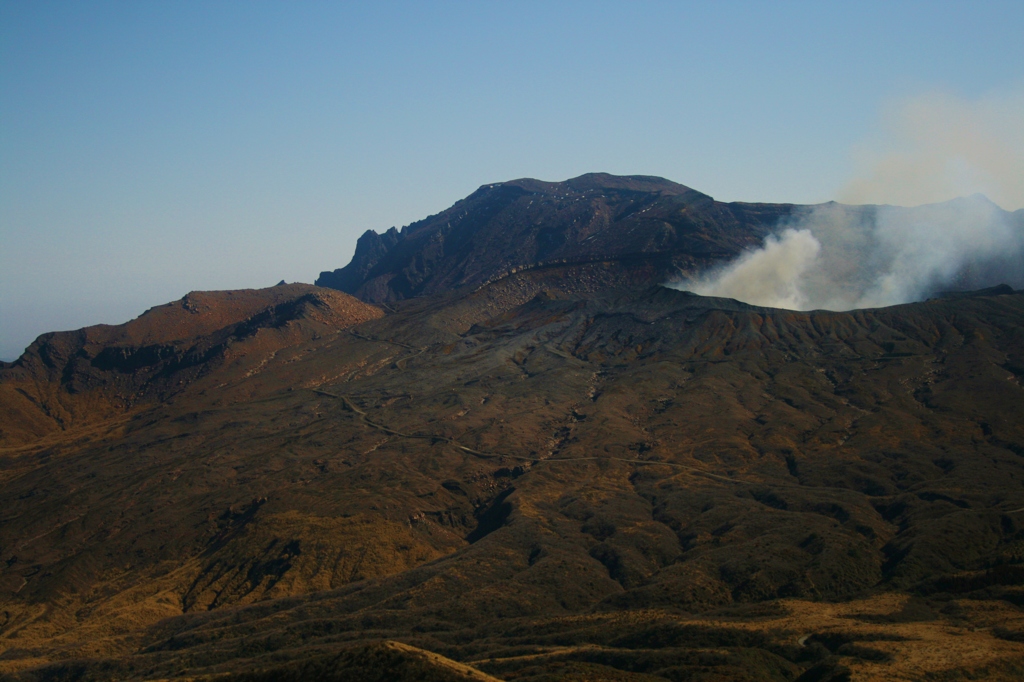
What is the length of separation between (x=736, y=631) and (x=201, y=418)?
416 ft

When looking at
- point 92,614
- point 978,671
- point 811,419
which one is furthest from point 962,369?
point 92,614

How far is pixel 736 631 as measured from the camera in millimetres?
79688

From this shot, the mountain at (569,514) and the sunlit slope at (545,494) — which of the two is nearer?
the mountain at (569,514)

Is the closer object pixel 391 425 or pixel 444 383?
pixel 391 425

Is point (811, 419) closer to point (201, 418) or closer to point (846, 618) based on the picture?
point (846, 618)

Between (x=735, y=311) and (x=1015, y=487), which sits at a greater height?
(x=735, y=311)

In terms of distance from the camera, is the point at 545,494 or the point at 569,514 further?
the point at 545,494

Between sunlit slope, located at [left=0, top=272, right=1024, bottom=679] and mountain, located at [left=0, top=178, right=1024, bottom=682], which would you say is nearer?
mountain, located at [left=0, top=178, right=1024, bottom=682]

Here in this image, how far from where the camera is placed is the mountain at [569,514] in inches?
3177

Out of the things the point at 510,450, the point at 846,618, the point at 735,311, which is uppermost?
the point at 735,311

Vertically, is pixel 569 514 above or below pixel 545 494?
below

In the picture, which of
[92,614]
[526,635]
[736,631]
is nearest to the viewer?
[736,631]

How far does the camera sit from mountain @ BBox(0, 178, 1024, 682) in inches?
3177

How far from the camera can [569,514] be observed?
4697 inches
